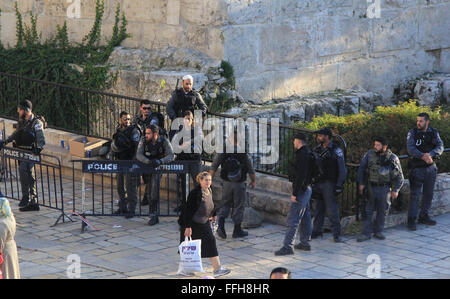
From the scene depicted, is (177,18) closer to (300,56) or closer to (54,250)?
(300,56)

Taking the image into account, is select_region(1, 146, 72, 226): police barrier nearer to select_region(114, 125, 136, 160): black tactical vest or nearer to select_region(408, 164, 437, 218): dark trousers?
select_region(114, 125, 136, 160): black tactical vest

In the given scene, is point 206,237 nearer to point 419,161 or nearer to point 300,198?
point 300,198

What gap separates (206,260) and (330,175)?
7.35 feet

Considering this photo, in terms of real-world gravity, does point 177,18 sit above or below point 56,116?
above

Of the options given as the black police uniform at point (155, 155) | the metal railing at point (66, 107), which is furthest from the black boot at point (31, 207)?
the metal railing at point (66, 107)

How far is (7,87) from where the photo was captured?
17781 mm

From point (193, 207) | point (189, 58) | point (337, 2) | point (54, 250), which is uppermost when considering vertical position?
point (337, 2)

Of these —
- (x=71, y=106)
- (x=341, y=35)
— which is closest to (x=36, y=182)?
(x=71, y=106)

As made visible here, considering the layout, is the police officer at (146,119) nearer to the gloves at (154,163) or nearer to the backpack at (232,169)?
the gloves at (154,163)

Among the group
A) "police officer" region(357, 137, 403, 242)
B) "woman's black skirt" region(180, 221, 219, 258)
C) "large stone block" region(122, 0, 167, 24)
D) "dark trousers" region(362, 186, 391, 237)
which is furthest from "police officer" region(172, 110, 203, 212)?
"large stone block" region(122, 0, 167, 24)

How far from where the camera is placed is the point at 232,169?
12.2m

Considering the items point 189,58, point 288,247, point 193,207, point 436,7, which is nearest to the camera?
point 193,207
